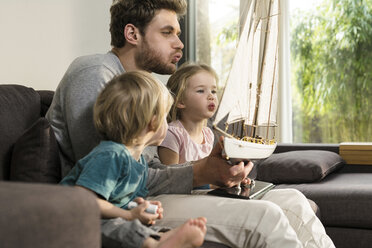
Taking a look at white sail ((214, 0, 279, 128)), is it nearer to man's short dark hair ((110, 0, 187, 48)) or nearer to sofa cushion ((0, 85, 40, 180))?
man's short dark hair ((110, 0, 187, 48))

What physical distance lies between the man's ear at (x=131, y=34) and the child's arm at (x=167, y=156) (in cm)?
46

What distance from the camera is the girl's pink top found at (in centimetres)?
212

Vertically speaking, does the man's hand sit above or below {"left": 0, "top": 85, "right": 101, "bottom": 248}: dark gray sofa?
below

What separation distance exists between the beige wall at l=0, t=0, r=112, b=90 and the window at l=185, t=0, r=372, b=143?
4.31 feet

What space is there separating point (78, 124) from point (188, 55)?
2.84 m

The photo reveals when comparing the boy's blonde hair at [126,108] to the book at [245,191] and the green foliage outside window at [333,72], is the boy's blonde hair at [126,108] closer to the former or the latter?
the book at [245,191]

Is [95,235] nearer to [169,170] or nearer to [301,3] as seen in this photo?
[169,170]

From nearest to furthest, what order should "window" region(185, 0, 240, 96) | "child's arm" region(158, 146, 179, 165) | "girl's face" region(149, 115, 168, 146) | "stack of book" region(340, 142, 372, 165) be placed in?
"girl's face" region(149, 115, 168, 146) → "child's arm" region(158, 146, 179, 165) → "stack of book" region(340, 142, 372, 165) → "window" region(185, 0, 240, 96)

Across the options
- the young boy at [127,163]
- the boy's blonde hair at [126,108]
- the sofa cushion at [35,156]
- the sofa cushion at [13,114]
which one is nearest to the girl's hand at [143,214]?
the young boy at [127,163]

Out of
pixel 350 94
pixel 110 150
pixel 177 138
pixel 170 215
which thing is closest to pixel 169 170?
pixel 170 215

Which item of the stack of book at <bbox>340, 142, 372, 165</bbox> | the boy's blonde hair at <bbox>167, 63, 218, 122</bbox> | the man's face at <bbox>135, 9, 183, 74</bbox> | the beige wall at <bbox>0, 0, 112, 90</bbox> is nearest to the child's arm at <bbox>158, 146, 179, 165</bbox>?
the boy's blonde hair at <bbox>167, 63, 218, 122</bbox>

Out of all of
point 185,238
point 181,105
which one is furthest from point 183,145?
point 185,238

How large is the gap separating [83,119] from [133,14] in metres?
0.52

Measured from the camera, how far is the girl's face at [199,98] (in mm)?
2236
